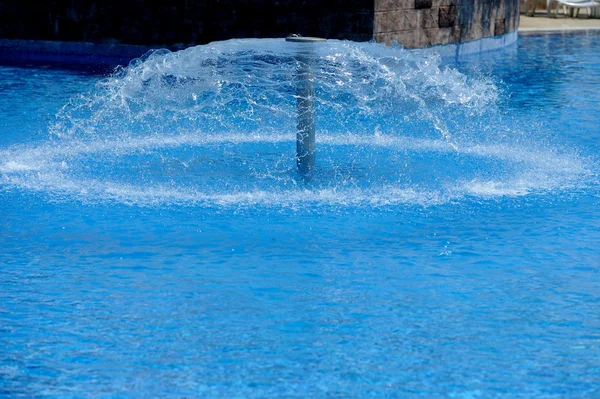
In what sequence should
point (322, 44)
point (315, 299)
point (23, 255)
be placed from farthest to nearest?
point (322, 44) → point (23, 255) → point (315, 299)

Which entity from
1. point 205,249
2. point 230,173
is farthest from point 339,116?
point 205,249

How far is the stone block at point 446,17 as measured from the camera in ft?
58.1

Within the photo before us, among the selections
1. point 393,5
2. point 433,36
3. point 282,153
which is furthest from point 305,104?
point 433,36

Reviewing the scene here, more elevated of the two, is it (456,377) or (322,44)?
(322,44)

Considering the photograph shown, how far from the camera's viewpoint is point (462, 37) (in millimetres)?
18594

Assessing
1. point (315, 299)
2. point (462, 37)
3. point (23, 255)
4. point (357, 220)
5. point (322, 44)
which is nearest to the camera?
point (315, 299)

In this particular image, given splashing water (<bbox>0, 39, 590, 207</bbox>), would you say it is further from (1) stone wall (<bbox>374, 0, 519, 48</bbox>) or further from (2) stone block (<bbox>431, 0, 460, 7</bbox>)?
(2) stone block (<bbox>431, 0, 460, 7</bbox>)

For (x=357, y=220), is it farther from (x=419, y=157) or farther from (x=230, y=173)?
(x=419, y=157)

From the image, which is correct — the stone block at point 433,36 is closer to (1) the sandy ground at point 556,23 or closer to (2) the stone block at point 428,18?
(2) the stone block at point 428,18

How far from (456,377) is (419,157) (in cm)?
487

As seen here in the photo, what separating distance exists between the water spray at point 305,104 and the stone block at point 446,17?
10.4 metres

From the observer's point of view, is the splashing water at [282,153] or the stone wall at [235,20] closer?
the splashing water at [282,153]

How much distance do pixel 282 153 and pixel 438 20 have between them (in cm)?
943

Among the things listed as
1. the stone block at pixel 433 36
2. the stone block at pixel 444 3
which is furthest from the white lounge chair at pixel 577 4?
the stone block at pixel 433 36
